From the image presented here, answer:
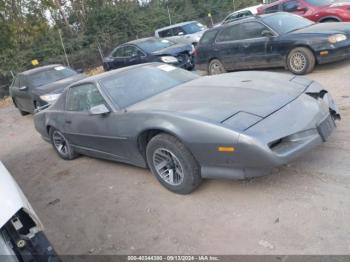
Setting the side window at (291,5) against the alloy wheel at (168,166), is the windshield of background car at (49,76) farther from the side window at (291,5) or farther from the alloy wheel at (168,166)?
the side window at (291,5)

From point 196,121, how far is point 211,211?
37.1 inches

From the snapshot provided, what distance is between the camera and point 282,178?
4.09m

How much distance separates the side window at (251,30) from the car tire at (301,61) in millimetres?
1006

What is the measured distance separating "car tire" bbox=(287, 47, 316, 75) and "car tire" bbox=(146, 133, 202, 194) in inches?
204

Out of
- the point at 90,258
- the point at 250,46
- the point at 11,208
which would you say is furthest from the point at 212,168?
the point at 250,46

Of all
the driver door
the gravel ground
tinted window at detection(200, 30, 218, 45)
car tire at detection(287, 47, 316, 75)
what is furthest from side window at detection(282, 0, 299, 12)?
the driver door

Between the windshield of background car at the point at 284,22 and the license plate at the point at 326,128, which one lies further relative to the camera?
the windshield of background car at the point at 284,22

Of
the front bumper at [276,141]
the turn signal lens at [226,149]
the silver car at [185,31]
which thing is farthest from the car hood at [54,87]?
the turn signal lens at [226,149]

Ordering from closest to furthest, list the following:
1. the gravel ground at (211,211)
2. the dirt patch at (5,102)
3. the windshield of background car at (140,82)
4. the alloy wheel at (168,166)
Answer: the gravel ground at (211,211)
the alloy wheel at (168,166)
the windshield of background car at (140,82)
the dirt patch at (5,102)

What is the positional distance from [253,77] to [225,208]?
5.95 ft

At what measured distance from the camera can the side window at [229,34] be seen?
9469 mm

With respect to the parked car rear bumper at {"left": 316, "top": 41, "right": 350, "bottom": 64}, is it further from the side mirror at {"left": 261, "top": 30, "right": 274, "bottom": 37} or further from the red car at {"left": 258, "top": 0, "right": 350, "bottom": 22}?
the red car at {"left": 258, "top": 0, "right": 350, "bottom": 22}

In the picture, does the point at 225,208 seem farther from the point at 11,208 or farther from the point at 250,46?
the point at 250,46

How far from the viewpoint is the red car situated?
434 inches
